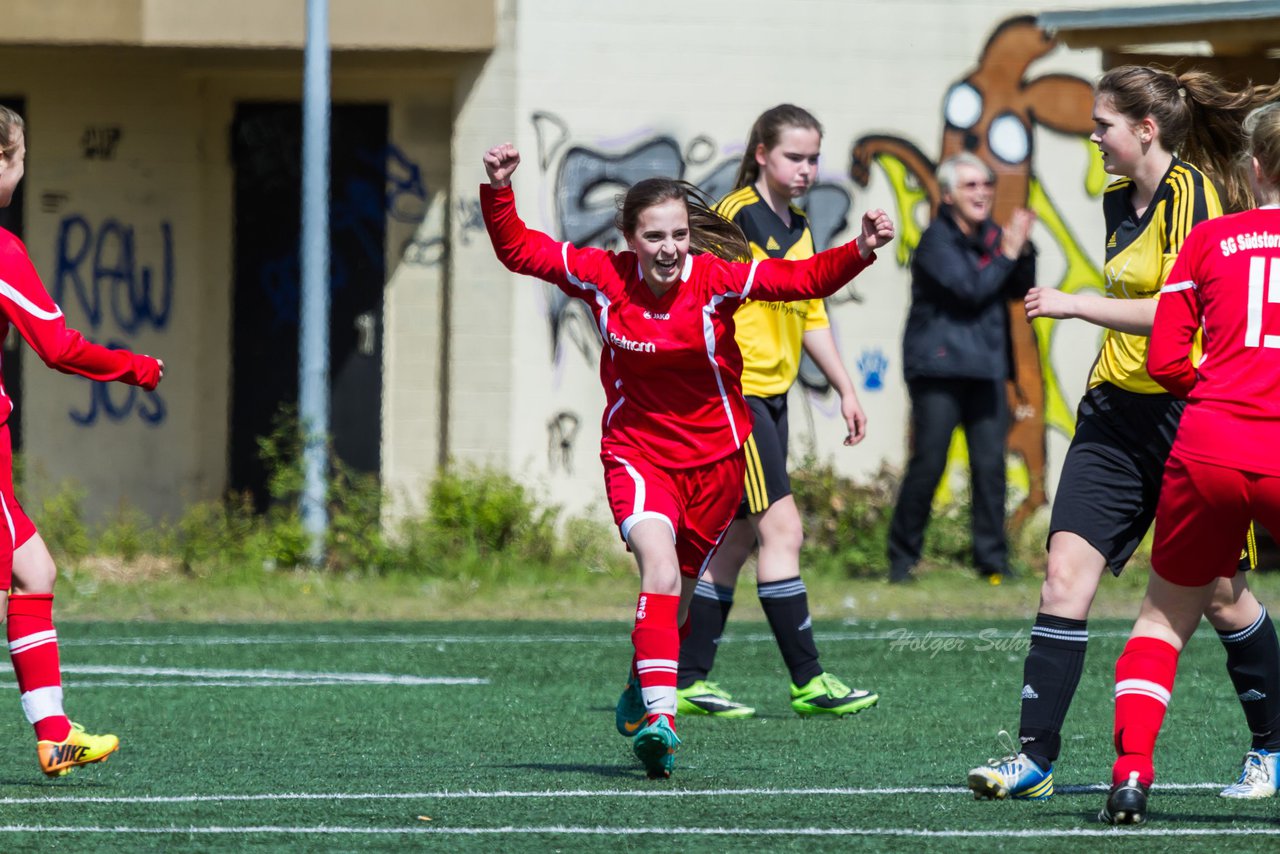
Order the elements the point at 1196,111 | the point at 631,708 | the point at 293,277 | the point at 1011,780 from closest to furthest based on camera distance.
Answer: the point at 1011,780 < the point at 1196,111 < the point at 631,708 < the point at 293,277

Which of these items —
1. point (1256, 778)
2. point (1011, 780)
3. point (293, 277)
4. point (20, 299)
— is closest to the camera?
point (1011, 780)

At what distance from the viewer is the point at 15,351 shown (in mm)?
14609

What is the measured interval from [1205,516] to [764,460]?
2.92 meters

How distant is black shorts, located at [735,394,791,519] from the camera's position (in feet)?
25.4

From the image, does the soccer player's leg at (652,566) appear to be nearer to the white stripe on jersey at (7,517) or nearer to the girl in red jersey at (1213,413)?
the girl in red jersey at (1213,413)

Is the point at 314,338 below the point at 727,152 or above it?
below

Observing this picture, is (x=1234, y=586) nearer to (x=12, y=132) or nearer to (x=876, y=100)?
(x=12, y=132)

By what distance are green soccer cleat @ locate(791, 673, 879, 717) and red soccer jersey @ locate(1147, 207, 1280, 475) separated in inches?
113

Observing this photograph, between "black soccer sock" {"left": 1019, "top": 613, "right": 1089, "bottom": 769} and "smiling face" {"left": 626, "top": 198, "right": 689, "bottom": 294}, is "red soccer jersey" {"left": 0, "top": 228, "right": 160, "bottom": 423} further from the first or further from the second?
"black soccer sock" {"left": 1019, "top": 613, "right": 1089, "bottom": 769}

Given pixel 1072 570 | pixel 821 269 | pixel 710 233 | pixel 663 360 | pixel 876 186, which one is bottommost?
pixel 1072 570

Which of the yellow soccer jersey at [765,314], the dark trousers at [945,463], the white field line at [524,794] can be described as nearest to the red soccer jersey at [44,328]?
the white field line at [524,794]

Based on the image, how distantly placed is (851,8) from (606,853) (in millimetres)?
10303

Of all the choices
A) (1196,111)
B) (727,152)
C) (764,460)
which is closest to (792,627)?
(764,460)

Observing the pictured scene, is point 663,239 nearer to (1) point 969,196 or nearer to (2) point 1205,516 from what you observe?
(2) point 1205,516
